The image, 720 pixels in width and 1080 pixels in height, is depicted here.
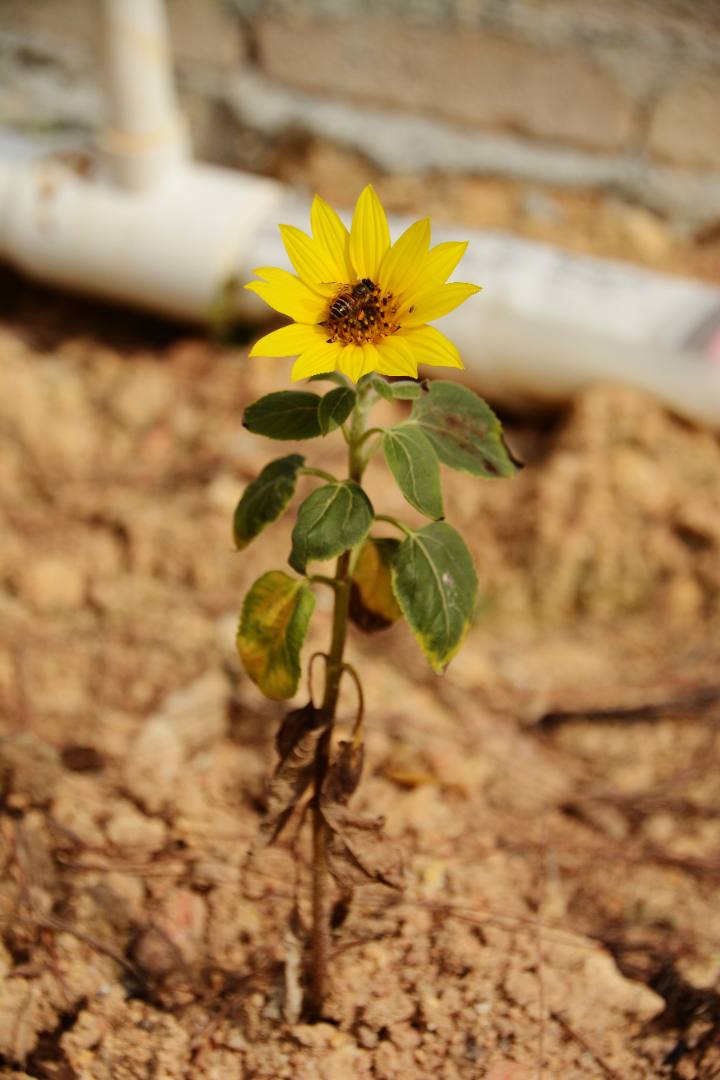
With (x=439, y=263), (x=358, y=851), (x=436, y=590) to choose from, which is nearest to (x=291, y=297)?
(x=439, y=263)

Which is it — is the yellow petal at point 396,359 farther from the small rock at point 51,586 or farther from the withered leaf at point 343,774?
the small rock at point 51,586

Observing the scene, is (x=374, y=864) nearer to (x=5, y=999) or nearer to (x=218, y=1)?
(x=5, y=999)

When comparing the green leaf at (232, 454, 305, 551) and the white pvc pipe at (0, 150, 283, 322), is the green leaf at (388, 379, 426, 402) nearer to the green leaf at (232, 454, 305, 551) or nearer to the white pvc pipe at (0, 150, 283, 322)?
the green leaf at (232, 454, 305, 551)

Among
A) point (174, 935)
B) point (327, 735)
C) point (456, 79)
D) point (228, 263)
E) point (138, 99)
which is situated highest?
point (456, 79)

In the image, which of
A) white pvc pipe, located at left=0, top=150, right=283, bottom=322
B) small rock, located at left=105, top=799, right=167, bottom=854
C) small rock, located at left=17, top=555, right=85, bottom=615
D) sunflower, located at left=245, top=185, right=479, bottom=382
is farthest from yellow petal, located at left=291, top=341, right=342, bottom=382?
white pvc pipe, located at left=0, top=150, right=283, bottom=322

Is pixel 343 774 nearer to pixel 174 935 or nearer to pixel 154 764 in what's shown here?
pixel 174 935

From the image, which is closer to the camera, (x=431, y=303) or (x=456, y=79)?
(x=431, y=303)

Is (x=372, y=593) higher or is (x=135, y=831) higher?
(x=372, y=593)

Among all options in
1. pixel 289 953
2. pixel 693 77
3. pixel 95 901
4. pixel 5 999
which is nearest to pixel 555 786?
pixel 289 953
